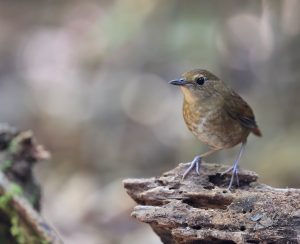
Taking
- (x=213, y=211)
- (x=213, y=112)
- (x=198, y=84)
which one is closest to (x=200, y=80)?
(x=198, y=84)

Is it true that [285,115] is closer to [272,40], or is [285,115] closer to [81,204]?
[272,40]

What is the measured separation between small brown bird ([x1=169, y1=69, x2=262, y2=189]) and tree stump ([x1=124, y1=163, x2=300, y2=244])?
58cm

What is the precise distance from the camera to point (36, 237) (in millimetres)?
3580

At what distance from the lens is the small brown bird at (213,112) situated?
3701 mm

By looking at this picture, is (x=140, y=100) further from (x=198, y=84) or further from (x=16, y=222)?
(x=16, y=222)

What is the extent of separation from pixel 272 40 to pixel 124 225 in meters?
2.28

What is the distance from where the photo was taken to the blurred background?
22.2 ft

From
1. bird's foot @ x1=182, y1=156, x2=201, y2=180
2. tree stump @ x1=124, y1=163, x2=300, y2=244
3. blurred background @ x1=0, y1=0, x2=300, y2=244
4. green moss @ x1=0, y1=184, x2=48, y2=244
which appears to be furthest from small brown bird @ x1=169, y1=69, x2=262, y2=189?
blurred background @ x1=0, y1=0, x2=300, y2=244

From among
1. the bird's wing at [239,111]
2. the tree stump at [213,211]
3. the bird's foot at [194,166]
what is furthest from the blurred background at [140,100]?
the tree stump at [213,211]

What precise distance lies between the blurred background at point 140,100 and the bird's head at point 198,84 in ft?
7.98

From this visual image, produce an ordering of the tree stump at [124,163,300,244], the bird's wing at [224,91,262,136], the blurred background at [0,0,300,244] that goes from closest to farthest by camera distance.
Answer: the tree stump at [124,163,300,244] < the bird's wing at [224,91,262,136] < the blurred background at [0,0,300,244]

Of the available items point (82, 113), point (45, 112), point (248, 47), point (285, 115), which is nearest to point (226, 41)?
point (248, 47)

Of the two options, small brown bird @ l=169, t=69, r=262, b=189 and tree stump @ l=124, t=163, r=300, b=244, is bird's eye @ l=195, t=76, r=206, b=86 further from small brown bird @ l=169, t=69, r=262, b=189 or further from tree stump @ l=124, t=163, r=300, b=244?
tree stump @ l=124, t=163, r=300, b=244

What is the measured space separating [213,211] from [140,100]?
5564 millimetres
